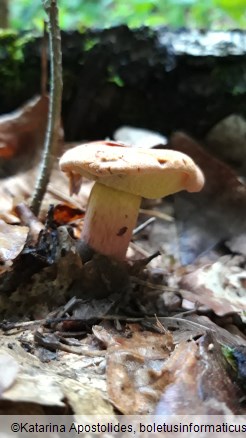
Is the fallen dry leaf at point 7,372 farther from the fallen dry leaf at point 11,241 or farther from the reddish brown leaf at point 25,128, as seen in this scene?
the reddish brown leaf at point 25,128

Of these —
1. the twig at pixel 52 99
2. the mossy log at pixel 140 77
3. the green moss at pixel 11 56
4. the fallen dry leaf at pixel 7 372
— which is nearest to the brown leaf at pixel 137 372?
the fallen dry leaf at pixel 7 372

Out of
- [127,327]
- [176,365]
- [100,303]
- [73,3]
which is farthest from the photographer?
[73,3]

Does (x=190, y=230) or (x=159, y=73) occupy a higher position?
(x=159, y=73)

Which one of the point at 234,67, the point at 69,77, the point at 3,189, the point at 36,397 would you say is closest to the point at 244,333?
the point at 36,397

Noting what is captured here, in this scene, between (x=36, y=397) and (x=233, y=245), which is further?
(x=233, y=245)

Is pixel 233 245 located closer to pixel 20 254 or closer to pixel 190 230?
pixel 190 230

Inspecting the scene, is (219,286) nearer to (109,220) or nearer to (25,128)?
(109,220)
